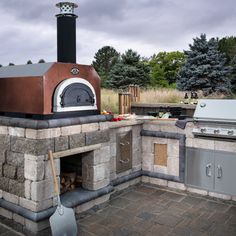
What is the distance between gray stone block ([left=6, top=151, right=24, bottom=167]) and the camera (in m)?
3.95

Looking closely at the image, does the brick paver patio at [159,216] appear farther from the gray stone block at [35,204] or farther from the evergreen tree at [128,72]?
the evergreen tree at [128,72]

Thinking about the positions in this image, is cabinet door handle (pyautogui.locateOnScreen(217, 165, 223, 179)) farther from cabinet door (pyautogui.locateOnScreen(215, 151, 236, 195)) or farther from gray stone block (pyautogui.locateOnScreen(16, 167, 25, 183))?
gray stone block (pyautogui.locateOnScreen(16, 167, 25, 183))

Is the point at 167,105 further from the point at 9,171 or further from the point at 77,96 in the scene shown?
the point at 9,171

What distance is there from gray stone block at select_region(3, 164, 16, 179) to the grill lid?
2.84 m

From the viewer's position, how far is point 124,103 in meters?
7.55

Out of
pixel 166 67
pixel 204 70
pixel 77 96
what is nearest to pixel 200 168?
pixel 77 96

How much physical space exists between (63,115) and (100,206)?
154 centimetres

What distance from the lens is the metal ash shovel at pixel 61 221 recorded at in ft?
11.8

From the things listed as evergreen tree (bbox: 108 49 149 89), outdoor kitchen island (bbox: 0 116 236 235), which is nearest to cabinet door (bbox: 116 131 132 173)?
outdoor kitchen island (bbox: 0 116 236 235)

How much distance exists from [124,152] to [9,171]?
77.5 inches

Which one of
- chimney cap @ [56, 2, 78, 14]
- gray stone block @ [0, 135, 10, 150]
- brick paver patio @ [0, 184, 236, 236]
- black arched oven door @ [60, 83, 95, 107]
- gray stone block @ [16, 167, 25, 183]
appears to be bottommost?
brick paver patio @ [0, 184, 236, 236]

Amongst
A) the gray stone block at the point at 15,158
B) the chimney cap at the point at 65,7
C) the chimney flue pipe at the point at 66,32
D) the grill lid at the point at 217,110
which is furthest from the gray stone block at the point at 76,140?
the grill lid at the point at 217,110

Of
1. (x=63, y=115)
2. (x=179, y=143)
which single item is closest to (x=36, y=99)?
(x=63, y=115)

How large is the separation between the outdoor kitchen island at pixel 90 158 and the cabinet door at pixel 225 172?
81mm
